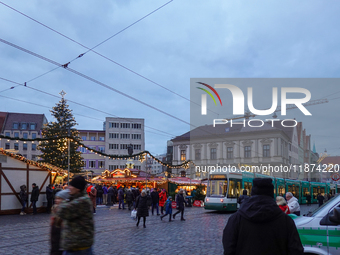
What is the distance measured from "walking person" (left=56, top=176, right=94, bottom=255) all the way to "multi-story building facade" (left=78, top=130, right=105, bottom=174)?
83.4 m

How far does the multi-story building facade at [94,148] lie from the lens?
8794cm

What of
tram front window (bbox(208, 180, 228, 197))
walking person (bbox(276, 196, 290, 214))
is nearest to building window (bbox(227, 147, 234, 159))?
tram front window (bbox(208, 180, 228, 197))

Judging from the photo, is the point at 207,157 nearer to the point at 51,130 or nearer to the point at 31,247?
the point at 51,130

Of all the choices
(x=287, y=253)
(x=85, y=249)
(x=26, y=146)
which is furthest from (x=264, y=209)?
(x=26, y=146)

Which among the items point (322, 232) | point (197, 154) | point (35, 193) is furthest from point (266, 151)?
point (322, 232)

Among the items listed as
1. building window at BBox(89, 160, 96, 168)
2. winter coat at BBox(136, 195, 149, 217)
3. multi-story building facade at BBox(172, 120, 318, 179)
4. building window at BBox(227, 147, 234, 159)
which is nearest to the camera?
winter coat at BBox(136, 195, 149, 217)

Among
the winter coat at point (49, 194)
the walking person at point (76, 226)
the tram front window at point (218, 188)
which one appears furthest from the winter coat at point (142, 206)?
the walking person at point (76, 226)

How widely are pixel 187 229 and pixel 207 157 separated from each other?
55028 mm

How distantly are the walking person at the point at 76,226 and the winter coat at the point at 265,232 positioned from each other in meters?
2.12

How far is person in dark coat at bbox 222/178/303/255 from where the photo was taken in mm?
3393

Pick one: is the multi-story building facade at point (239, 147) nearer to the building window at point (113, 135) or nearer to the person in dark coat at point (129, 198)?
the building window at point (113, 135)

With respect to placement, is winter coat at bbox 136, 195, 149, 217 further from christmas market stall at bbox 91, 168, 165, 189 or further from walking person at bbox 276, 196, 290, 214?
christmas market stall at bbox 91, 168, 165, 189

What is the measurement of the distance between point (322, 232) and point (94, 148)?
86.9 metres

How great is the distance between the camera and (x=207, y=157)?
6994 centimetres
